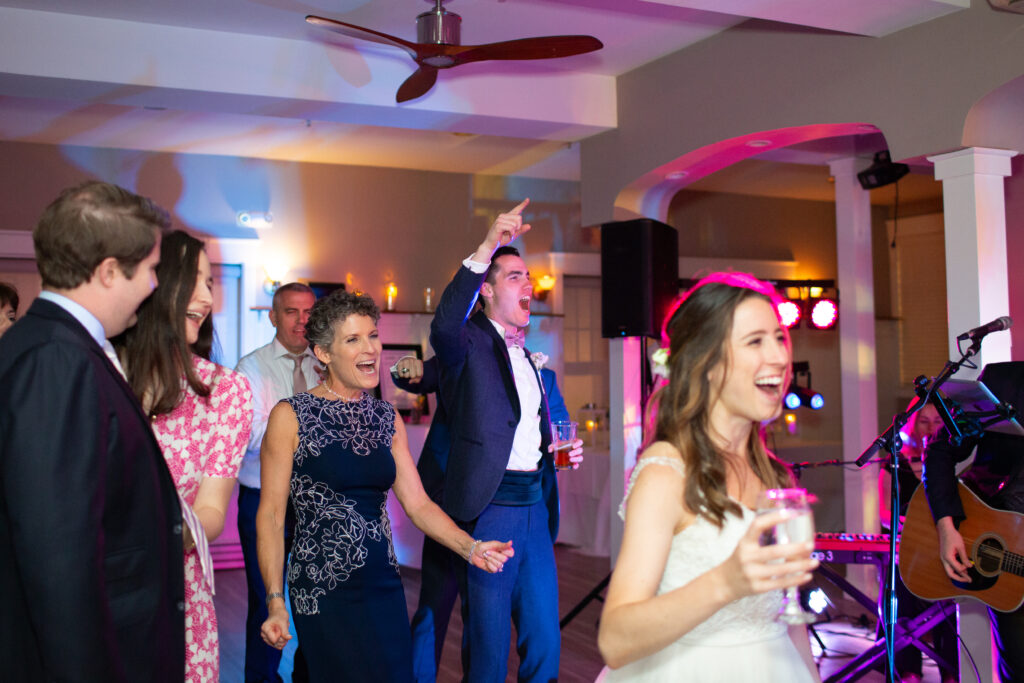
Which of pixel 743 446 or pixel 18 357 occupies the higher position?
pixel 18 357

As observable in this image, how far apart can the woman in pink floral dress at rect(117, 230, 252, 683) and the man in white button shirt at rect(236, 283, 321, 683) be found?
199 cm

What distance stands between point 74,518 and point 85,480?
6 cm

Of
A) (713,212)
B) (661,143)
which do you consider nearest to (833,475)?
(713,212)

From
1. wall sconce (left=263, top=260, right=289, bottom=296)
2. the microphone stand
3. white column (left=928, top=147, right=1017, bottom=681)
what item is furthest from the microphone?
wall sconce (left=263, top=260, right=289, bottom=296)

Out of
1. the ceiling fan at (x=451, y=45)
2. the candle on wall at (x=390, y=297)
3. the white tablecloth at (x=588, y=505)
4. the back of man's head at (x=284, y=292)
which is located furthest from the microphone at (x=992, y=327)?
the candle on wall at (x=390, y=297)

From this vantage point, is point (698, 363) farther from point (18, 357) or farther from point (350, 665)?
point (350, 665)

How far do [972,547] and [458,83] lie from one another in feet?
12.3

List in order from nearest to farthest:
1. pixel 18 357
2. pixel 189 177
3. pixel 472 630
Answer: pixel 18 357 → pixel 472 630 → pixel 189 177

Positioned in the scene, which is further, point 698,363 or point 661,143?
point 661,143

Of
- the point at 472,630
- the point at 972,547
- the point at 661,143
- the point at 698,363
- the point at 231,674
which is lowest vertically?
the point at 231,674

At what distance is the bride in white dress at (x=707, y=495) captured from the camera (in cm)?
157

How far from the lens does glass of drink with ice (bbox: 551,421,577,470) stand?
3.64 metres

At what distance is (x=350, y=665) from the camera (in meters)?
2.64

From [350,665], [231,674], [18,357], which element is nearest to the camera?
[18,357]
